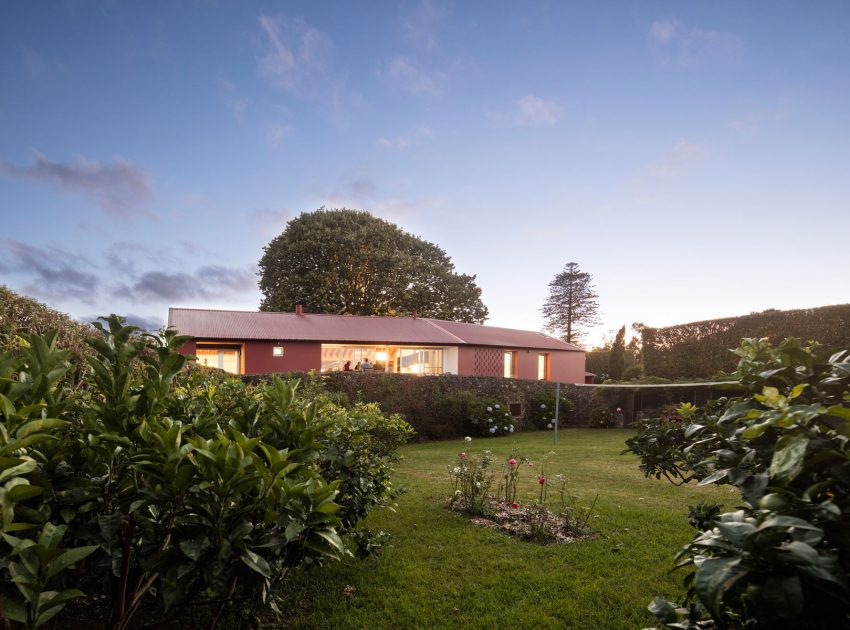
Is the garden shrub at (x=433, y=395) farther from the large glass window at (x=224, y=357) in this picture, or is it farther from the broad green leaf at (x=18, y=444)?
the broad green leaf at (x=18, y=444)

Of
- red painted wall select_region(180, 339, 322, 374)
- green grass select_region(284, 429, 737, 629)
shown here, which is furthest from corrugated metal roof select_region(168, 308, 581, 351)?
green grass select_region(284, 429, 737, 629)

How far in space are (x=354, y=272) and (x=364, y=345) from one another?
10.3 metres

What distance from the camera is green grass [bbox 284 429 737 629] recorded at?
3449 millimetres

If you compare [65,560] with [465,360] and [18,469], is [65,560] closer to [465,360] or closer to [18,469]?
[18,469]

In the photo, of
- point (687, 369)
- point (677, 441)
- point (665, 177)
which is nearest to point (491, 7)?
point (665, 177)

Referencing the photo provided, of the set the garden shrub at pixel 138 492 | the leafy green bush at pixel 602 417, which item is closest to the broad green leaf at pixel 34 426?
the garden shrub at pixel 138 492

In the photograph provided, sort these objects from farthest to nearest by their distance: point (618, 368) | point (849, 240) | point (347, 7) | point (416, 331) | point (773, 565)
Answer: point (618, 368) < point (416, 331) < point (849, 240) < point (347, 7) < point (773, 565)

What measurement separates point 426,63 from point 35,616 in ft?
43.2

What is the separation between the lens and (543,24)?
380 inches

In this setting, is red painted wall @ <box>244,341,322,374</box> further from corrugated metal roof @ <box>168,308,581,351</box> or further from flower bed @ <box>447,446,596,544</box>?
flower bed @ <box>447,446,596,544</box>

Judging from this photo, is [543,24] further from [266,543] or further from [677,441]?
[266,543]

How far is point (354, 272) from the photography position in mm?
32562

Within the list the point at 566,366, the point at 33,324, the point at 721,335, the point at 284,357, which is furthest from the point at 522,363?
the point at 33,324

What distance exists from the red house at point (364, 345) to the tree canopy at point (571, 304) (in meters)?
22.0
